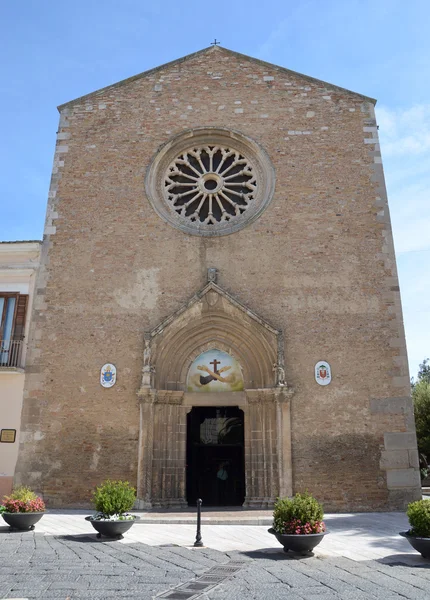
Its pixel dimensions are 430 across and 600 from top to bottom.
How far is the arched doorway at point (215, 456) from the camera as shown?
14.3 m

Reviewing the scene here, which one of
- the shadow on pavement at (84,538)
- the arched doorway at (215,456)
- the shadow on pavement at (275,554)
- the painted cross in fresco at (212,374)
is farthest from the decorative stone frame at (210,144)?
the shadow on pavement at (275,554)

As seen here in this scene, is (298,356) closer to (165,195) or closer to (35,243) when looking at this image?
(165,195)

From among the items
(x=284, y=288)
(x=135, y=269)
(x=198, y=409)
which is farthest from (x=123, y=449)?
(x=284, y=288)

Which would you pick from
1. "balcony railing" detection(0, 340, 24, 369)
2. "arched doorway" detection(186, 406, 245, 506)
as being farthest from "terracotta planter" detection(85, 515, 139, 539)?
"balcony railing" detection(0, 340, 24, 369)

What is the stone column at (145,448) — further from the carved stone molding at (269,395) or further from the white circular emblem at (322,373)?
the white circular emblem at (322,373)

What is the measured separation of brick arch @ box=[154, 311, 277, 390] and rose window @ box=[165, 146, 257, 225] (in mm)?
3312

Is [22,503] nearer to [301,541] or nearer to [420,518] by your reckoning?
[301,541]

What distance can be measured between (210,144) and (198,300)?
540cm

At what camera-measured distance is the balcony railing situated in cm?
1451

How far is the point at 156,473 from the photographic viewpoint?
13.3 m

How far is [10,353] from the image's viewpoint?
577 inches

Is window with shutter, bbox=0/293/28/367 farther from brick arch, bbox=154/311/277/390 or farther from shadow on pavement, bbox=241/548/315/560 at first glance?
shadow on pavement, bbox=241/548/315/560

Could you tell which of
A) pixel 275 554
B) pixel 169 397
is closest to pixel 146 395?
pixel 169 397

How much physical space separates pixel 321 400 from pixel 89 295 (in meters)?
7.02
